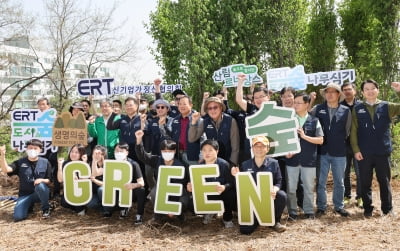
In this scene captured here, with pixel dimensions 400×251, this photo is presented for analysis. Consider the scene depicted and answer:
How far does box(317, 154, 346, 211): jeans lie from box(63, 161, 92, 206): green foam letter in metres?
3.41

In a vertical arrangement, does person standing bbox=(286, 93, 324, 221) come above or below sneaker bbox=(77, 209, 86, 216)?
above

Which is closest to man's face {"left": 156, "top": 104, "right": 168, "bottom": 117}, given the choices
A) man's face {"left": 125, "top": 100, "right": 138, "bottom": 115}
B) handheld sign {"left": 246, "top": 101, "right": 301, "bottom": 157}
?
man's face {"left": 125, "top": 100, "right": 138, "bottom": 115}

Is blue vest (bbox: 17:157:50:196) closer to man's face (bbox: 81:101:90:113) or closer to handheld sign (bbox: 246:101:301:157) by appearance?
man's face (bbox: 81:101:90:113)

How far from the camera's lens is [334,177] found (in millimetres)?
5211

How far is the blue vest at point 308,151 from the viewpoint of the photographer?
497cm

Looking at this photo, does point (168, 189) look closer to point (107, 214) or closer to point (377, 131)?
point (107, 214)

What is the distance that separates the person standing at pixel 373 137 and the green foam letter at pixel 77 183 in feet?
12.8

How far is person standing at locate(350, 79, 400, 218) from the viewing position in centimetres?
497

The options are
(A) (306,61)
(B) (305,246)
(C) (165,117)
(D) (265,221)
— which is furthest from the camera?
(A) (306,61)

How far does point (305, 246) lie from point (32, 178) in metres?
4.31

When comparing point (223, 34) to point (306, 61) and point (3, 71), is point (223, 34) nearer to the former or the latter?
point (306, 61)

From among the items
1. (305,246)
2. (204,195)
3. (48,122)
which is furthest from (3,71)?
(305,246)

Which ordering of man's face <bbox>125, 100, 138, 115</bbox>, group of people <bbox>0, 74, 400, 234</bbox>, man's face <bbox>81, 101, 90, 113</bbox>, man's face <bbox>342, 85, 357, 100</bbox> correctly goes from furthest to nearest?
1. man's face <bbox>81, 101, 90, 113</bbox>
2. man's face <bbox>125, 100, 138, 115</bbox>
3. man's face <bbox>342, 85, 357, 100</bbox>
4. group of people <bbox>0, 74, 400, 234</bbox>

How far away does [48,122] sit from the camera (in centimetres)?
693
